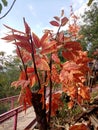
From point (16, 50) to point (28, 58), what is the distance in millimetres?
113

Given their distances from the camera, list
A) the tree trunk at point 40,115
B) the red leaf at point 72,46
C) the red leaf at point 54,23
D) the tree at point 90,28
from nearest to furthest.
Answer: the tree trunk at point 40,115 < the red leaf at point 72,46 < the red leaf at point 54,23 < the tree at point 90,28

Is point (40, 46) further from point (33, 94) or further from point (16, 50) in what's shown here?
point (33, 94)

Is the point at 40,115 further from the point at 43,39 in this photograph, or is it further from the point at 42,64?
the point at 43,39

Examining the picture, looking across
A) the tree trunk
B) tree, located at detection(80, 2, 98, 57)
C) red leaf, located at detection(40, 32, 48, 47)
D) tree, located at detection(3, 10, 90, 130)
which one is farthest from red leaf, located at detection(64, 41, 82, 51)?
tree, located at detection(80, 2, 98, 57)

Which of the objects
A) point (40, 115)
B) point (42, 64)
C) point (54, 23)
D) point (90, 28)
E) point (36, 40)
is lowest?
point (40, 115)

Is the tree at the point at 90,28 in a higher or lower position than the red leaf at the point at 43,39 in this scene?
higher

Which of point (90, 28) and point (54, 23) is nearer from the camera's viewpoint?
point (54, 23)

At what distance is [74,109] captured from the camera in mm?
4773

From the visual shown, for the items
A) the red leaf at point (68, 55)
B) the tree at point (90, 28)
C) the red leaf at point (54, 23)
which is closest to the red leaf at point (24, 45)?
the red leaf at point (68, 55)

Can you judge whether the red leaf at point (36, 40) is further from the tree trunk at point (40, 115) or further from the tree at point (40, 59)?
the tree trunk at point (40, 115)

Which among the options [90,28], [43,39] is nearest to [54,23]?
[43,39]

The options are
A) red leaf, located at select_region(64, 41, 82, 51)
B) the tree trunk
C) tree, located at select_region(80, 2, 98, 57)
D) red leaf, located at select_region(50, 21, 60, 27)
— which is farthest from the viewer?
tree, located at select_region(80, 2, 98, 57)

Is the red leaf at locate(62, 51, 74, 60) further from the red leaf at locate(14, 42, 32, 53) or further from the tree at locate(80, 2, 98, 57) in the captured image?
the tree at locate(80, 2, 98, 57)

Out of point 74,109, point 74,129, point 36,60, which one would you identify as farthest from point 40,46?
point 74,109
